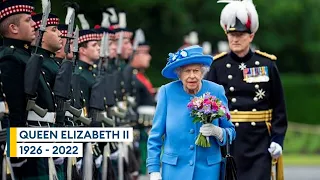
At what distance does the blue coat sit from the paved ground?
1117cm

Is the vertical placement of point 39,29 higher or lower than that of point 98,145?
higher

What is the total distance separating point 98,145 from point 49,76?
2.30 m

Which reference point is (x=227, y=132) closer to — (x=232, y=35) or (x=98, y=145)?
(x=232, y=35)

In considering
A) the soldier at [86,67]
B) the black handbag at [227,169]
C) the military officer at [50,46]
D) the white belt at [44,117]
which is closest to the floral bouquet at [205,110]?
the black handbag at [227,169]

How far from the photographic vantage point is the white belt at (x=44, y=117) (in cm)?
1004

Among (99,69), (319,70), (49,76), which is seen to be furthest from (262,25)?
(49,76)

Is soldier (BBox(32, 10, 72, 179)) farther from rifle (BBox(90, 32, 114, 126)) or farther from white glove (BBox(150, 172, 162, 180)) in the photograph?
rifle (BBox(90, 32, 114, 126))

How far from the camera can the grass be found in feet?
85.8

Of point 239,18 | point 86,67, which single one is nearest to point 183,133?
point 239,18

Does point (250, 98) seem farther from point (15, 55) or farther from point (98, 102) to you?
point (15, 55)

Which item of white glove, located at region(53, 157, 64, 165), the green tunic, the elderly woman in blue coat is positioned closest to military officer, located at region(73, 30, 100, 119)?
white glove, located at region(53, 157, 64, 165)

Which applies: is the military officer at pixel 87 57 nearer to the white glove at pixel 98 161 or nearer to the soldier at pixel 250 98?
the white glove at pixel 98 161

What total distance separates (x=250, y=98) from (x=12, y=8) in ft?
9.16

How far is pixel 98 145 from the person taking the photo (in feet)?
42.1
